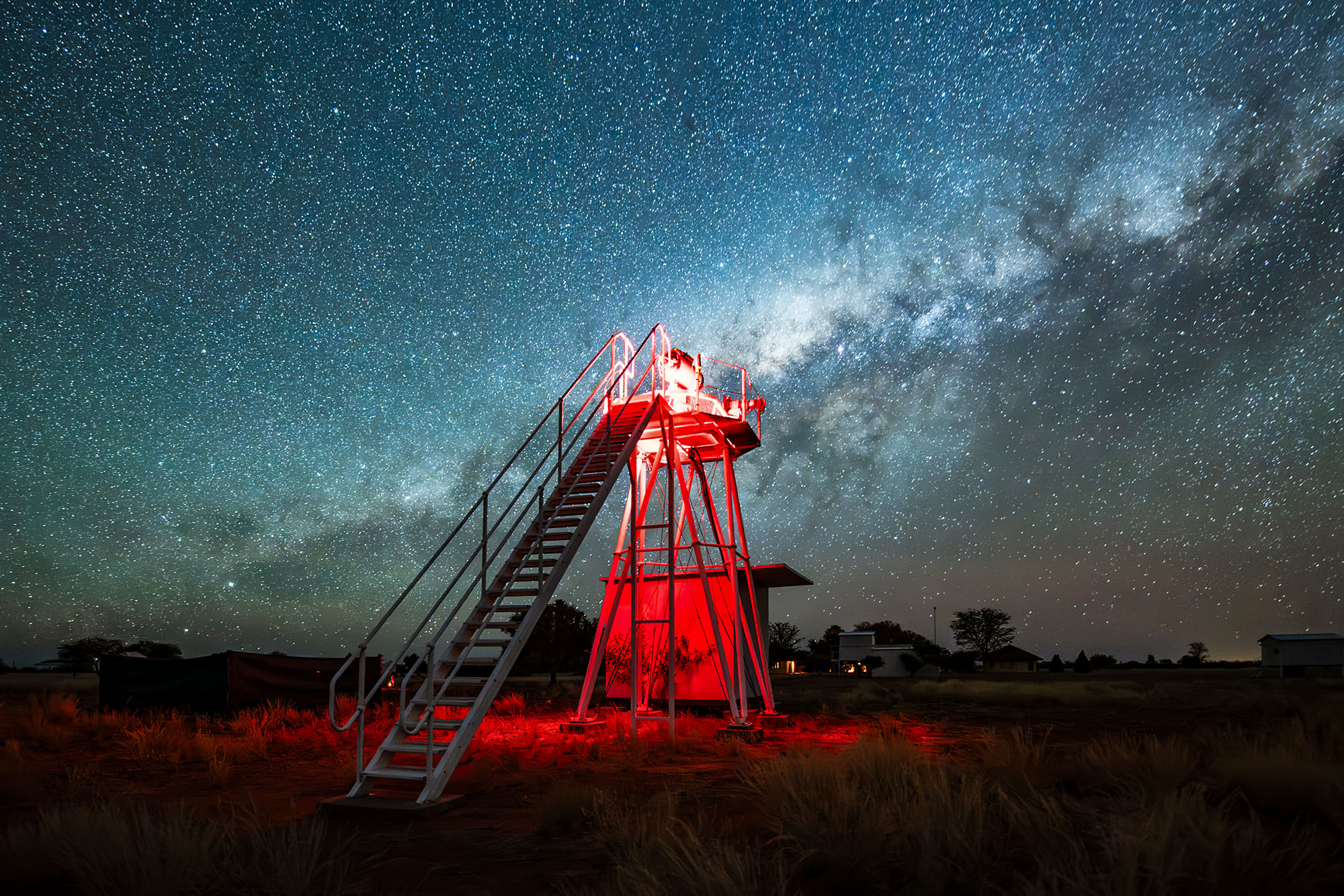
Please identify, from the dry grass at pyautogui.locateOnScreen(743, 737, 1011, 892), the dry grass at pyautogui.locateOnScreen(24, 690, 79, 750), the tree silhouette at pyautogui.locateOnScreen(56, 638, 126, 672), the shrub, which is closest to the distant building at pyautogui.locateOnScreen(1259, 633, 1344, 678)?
the shrub

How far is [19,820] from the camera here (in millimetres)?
7793

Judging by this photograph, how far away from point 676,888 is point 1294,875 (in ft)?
12.5

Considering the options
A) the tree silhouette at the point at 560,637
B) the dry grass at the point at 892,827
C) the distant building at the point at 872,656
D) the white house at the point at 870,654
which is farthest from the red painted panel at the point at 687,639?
the white house at the point at 870,654

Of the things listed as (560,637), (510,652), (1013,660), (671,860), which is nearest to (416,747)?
(510,652)

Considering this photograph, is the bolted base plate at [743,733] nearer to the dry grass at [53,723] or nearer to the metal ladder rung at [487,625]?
the metal ladder rung at [487,625]

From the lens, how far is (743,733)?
14352 mm

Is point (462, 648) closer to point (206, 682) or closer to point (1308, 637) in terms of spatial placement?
point (206, 682)

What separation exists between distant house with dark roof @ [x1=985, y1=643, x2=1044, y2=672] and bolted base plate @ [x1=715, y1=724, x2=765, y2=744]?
Result: 234ft

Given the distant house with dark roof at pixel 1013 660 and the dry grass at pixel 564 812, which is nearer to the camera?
the dry grass at pixel 564 812

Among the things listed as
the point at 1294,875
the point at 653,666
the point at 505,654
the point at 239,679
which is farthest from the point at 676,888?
the point at 239,679

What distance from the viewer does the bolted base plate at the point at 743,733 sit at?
14.1 meters

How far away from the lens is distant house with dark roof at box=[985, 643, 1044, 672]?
262ft

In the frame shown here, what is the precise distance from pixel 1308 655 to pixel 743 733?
56629 millimetres

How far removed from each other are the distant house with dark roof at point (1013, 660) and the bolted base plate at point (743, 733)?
7132cm
